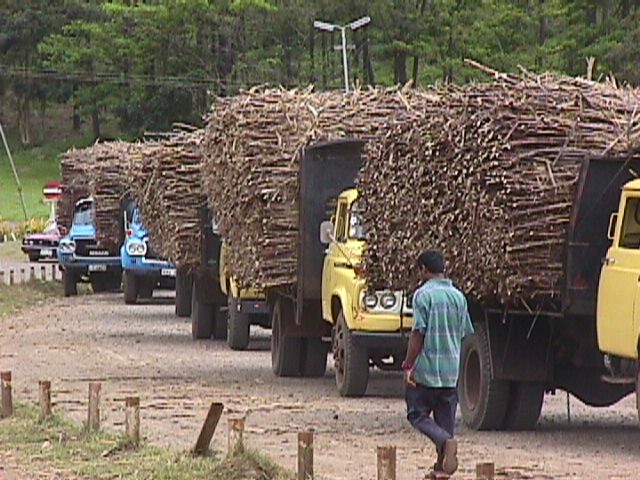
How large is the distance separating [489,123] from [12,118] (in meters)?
84.0

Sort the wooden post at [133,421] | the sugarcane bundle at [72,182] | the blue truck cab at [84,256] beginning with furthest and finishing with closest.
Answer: the sugarcane bundle at [72,182] → the blue truck cab at [84,256] → the wooden post at [133,421]

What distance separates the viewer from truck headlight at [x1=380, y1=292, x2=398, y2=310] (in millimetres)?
18047

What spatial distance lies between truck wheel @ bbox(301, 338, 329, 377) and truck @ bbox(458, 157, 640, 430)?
17.2 feet

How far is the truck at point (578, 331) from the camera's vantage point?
13.9m

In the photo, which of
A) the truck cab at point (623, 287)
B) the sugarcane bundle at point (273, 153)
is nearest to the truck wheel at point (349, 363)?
the sugarcane bundle at point (273, 153)

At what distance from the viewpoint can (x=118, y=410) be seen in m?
17.5

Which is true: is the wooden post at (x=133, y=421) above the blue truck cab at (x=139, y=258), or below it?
below

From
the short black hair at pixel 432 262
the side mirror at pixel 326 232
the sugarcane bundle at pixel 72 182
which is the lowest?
the short black hair at pixel 432 262

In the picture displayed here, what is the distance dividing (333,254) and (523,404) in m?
3.76

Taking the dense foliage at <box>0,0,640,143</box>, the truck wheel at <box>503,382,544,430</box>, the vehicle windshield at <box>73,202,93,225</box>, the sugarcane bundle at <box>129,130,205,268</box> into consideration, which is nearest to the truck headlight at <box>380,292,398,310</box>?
the truck wheel at <box>503,382,544,430</box>

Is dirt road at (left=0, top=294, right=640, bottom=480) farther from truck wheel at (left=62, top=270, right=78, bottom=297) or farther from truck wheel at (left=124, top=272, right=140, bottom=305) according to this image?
truck wheel at (left=62, top=270, right=78, bottom=297)

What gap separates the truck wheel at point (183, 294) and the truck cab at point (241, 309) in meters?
5.02

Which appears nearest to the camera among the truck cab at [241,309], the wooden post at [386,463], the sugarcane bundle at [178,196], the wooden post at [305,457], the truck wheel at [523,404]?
the wooden post at [386,463]

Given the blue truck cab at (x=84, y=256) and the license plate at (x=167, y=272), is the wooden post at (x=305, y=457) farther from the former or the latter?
the blue truck cab at (x=84, y=256)
